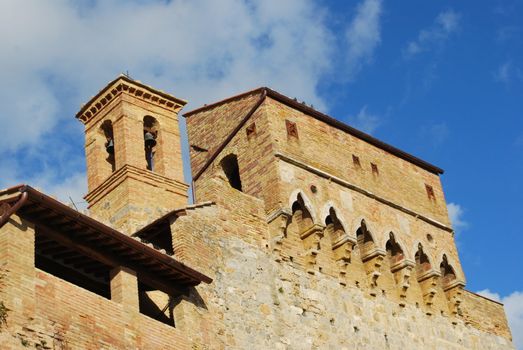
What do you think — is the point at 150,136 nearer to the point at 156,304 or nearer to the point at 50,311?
the point at 156,304

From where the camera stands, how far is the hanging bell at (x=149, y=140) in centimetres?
2302

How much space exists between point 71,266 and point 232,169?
6922mm

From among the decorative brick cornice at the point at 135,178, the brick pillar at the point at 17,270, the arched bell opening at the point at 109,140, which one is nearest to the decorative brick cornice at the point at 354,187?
the decorative brick cornice at the point at 135,178

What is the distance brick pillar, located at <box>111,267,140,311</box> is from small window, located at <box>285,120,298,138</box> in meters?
6.26

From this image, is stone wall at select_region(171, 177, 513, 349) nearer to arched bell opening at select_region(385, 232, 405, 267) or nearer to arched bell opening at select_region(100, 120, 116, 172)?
arched bell opening at select_region(385, 232, 405, 267)

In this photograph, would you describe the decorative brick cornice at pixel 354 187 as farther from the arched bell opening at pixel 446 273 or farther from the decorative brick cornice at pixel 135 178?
the decorative brick cornice at pixel 135 178

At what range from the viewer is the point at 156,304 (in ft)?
58.5

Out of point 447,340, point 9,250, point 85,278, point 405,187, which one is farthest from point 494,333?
point 9,250

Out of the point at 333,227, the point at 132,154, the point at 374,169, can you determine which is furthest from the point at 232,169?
the point at 374,169

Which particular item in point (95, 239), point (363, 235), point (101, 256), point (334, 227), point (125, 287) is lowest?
point (125, 287)

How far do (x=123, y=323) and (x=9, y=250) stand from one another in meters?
2.12

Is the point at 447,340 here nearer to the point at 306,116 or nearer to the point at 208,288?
the point at 306,116

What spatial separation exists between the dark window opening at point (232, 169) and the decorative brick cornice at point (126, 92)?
188 centimetres

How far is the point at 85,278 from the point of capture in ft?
54.9
